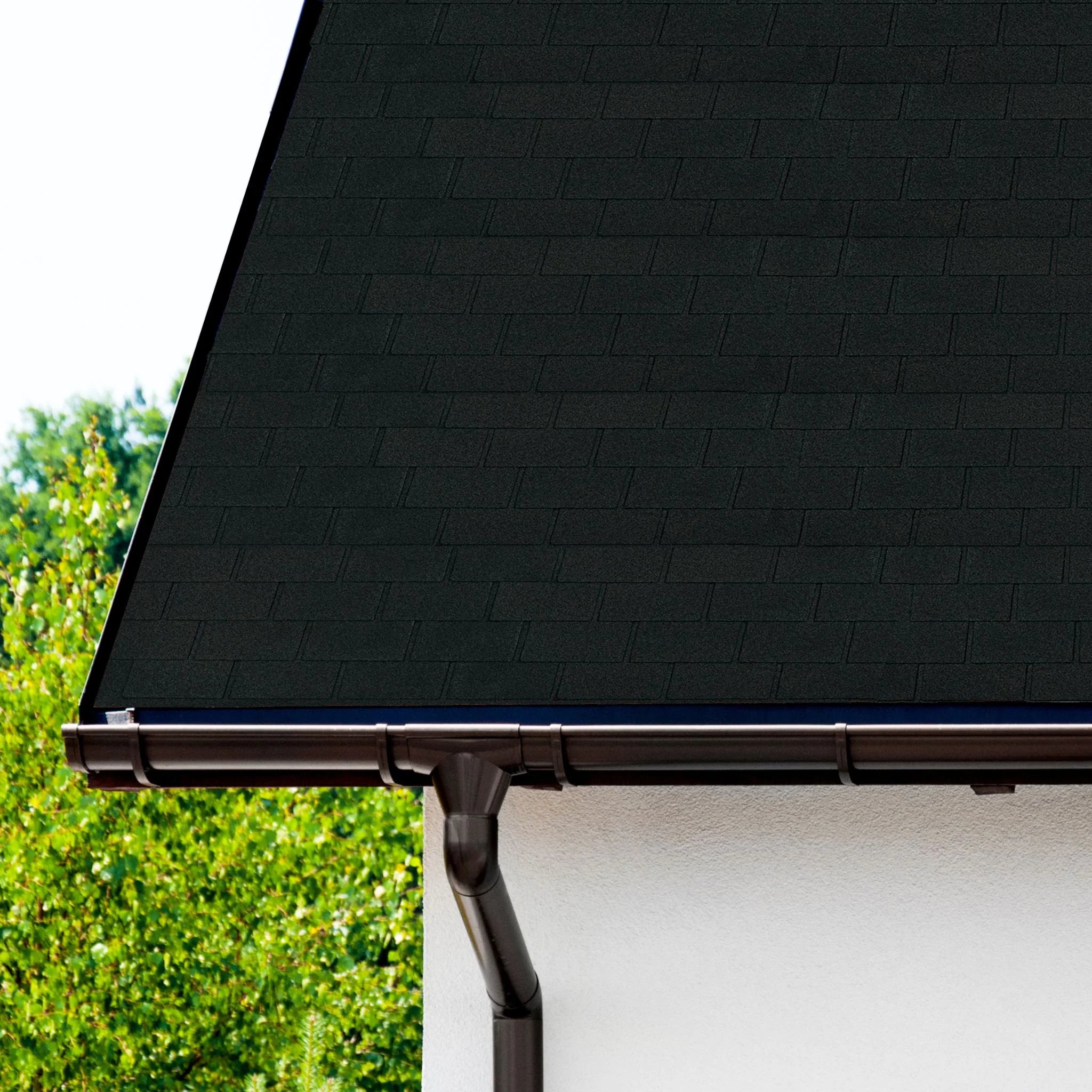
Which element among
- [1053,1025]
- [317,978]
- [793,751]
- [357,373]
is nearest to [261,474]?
[357,373]

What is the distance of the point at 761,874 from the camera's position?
4.49m

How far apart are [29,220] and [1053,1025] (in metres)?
55.5

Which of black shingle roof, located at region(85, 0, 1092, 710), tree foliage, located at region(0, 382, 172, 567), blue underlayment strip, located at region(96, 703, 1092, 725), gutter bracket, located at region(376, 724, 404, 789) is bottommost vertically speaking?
gutter bracket, located at region(376, 724, 404, 789)

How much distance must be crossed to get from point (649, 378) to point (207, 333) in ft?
4.67

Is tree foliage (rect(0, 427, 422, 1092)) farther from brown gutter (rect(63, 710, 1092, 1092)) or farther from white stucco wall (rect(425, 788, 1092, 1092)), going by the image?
brown gutter (rect(63, 710, 1092, 1092))

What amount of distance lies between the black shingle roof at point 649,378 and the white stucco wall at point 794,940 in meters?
0.51

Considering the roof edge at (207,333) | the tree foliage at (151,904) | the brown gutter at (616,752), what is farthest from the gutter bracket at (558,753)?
the tree foliage at (151,904)

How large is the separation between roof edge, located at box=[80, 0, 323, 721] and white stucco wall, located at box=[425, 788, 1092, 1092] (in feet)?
3.65

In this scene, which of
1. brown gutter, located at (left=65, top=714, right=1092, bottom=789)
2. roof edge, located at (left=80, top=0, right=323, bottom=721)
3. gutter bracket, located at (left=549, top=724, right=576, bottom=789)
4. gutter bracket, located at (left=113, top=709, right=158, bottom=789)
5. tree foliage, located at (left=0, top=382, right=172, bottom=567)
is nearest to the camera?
brown gutter, located at (left=65, top=714, right=1092, bottom=789)

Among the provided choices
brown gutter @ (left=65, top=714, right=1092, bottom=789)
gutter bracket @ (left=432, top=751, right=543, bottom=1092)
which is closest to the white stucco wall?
gutter bracket @ (left=432, top=751, right=543, bottom=1092)

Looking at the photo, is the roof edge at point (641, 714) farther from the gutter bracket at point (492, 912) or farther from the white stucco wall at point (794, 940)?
the white stucco wall at point (794, 940)

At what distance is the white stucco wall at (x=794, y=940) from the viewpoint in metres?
4.38

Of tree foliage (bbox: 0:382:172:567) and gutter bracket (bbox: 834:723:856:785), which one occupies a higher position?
tree foliage (bbox: 0:382:172:567)

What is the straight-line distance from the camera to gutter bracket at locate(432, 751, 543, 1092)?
13.8 ft
